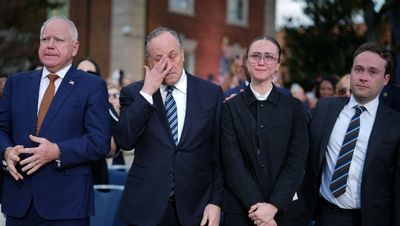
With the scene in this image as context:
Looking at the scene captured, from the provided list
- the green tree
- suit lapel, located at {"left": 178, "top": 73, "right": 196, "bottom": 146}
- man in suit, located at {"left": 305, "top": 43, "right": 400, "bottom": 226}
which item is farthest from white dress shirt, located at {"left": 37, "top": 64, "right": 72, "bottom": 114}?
the green tree

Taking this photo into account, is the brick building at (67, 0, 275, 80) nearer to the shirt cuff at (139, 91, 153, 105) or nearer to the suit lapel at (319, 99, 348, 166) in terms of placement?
the suit lapel at (319, 99, 348, 166)

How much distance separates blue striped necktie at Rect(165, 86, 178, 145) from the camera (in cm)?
273

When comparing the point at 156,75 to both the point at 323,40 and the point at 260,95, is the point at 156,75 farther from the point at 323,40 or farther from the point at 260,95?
the point at 323,40

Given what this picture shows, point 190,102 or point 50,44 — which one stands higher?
point 50,44

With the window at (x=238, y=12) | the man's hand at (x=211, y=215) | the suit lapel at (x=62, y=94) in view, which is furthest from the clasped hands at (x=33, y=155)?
the window at (x=238, y=12)

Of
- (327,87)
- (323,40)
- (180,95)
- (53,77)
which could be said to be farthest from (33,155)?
(323,40)

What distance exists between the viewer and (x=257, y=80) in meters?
2.88

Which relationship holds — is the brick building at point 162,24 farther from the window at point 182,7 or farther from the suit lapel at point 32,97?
the suit lapel at point 32,97

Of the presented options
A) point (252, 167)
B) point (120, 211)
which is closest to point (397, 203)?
point (252, 167)

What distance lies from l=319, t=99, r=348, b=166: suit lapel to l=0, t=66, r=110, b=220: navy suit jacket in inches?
52.7

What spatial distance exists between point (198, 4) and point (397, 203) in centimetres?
1589

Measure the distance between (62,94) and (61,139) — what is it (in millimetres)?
253

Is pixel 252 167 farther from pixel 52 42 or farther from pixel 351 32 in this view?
pixel 351 32

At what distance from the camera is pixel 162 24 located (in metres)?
16.5
